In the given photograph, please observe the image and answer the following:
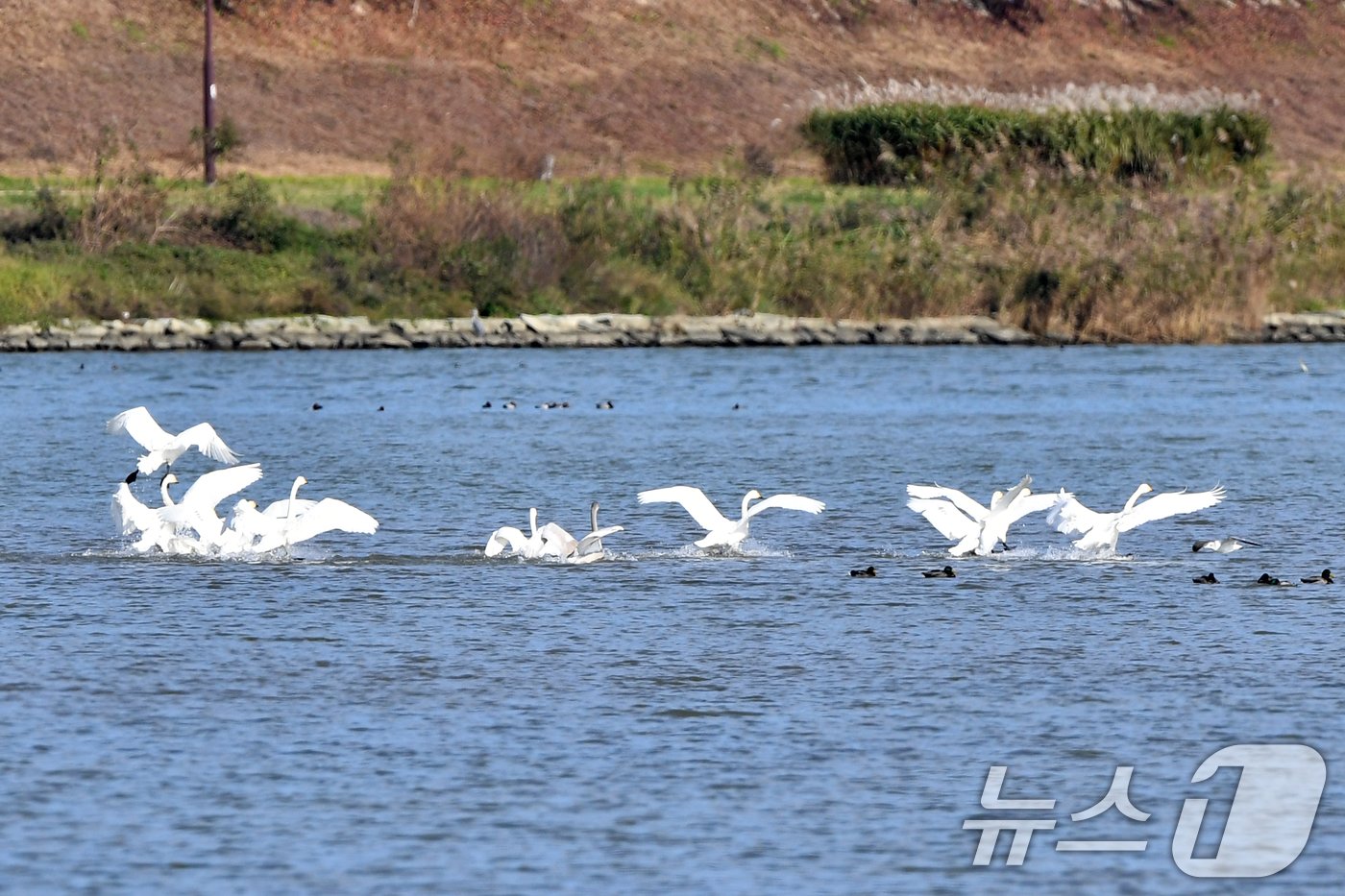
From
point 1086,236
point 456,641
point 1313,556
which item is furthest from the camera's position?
point 1086,236

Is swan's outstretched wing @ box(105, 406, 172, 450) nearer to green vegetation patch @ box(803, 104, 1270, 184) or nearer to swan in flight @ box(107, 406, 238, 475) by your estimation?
swan in flight @ box(107, 406, 238, 475)

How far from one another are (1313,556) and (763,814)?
9.18 metres

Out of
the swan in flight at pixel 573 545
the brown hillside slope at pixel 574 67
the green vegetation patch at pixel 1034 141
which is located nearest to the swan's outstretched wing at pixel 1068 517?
the swan in flight at pixel 573 545

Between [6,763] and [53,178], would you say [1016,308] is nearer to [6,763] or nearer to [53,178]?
[53,178]

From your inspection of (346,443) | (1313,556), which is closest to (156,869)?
(1313,556)

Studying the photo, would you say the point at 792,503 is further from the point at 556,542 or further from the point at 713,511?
the point at 556,542

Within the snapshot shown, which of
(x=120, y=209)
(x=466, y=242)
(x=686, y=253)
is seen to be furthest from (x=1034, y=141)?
(x=120, y=209)

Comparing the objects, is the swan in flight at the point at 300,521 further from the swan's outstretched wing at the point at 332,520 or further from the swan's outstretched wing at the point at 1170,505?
the swan's outstretched wing at the point at 1170,505

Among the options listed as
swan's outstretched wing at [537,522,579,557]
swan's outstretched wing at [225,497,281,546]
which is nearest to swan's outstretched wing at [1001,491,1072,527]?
swan's outstretched wing at [537,522,579,557]

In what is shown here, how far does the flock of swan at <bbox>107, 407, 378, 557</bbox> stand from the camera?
17.1m

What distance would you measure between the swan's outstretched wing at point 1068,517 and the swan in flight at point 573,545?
118 inches

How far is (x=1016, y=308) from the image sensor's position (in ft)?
139

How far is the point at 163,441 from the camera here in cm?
1866

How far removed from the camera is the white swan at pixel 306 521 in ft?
55.6
